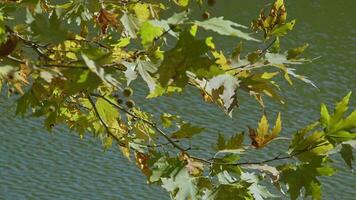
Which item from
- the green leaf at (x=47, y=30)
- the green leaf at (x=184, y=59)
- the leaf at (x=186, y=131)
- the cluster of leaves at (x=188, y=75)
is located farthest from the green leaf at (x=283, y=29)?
the green leaf at (x=47, y=30)

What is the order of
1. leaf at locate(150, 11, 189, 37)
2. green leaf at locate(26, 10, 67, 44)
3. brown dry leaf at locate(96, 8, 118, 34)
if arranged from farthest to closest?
brown dry leaf at locate(96, 8, 118, 34)
green leaf at locate(26, 10, 67, 44)
leaf at locate(150, 11, 189, 37)

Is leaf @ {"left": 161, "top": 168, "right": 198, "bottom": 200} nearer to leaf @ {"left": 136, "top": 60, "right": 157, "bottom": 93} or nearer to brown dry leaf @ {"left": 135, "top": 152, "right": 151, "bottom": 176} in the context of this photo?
leaf @ {"left": 136, "top": 60, "right": 157, "bottom": 93}

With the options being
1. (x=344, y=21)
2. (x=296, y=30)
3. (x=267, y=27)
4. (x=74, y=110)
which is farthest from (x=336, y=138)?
(x=344, y=21)

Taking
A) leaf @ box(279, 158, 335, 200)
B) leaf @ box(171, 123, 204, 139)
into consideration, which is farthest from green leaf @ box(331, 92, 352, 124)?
leaf @ box(171, 123, 204, 139)

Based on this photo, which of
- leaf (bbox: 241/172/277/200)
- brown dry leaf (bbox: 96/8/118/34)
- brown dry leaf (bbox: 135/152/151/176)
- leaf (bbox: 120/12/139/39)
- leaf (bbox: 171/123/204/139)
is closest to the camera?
A: leaf (bbox: 120/12/139/39)

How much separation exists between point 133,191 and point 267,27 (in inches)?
426

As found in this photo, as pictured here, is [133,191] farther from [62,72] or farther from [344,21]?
[344,21]

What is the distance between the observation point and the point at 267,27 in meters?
2.12

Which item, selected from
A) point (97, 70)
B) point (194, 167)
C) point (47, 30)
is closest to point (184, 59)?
point (97, 70)

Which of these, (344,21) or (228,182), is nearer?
(228,182)

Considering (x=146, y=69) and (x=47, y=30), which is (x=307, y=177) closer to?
(x=146, y=69)

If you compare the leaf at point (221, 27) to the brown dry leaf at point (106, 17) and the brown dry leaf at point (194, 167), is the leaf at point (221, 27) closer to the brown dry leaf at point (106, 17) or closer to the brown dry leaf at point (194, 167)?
the brown dry leaf at point (194, 167)

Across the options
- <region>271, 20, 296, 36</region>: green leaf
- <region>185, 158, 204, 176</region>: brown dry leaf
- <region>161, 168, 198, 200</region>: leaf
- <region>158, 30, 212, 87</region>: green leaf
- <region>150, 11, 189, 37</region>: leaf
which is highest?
<region>271, 20, 296, 36</region>: green leaf

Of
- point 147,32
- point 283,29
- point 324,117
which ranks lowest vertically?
point 324,117
